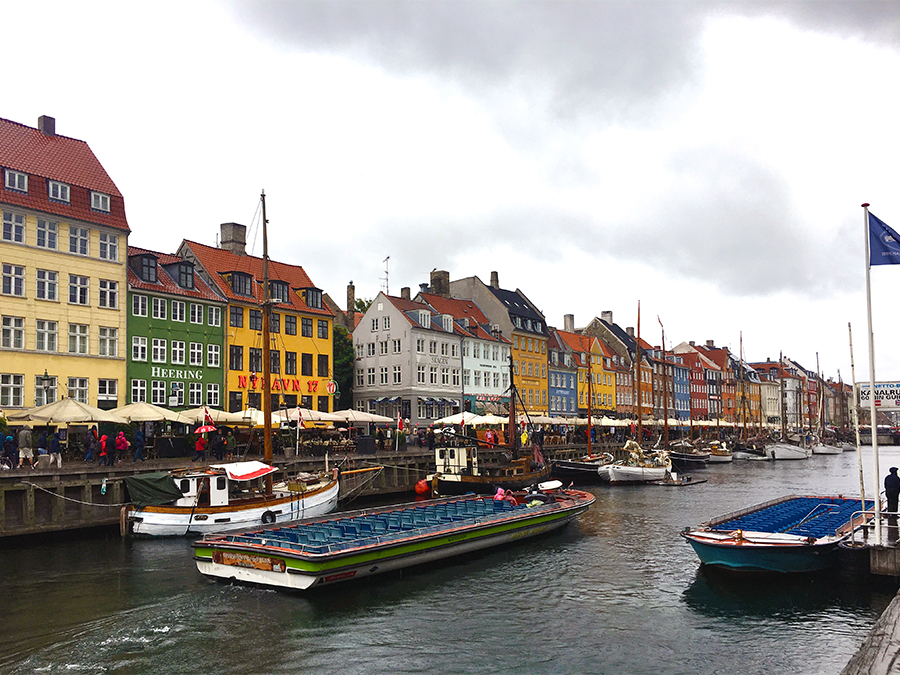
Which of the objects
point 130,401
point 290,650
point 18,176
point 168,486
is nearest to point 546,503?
point 168,486

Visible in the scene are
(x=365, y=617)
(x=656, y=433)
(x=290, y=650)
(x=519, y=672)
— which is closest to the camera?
(x=519, y=672)

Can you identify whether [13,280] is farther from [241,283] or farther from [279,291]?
[279,291]

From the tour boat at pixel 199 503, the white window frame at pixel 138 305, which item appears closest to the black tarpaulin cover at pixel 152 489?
the tour boat at pixel 199 503

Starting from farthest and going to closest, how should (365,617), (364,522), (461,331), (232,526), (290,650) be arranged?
1. (461,331)
2. (232,526)
3. (364,522)
4. (365,617)
5. (290,650)

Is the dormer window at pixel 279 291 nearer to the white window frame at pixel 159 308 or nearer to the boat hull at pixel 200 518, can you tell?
the white window frame at pixel 159 308

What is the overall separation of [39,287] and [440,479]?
22891 mm

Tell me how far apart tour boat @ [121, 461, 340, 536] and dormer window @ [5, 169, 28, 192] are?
66.1ft

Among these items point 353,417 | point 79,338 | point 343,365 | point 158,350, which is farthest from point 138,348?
point 343,365

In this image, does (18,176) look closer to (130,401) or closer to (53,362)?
(53,362)

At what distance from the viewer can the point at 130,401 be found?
44.1 meters

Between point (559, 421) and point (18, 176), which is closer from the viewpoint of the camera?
point (18, 176)

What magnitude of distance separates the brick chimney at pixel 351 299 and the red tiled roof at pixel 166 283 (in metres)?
25.1

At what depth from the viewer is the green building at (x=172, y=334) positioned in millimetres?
45000

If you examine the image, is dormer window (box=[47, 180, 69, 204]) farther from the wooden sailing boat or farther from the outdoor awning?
the wooden sailing boat
